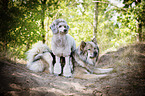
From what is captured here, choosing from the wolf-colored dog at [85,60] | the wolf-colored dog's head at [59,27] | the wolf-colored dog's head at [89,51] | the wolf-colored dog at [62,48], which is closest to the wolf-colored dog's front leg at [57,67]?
the wolf-colored dog at [62,48]

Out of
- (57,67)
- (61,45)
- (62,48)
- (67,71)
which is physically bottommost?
(67,71)

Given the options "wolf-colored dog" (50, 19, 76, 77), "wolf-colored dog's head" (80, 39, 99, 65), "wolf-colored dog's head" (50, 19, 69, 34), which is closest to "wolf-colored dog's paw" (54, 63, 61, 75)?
"wolf-colored dog" (50, 19, 76, 77)

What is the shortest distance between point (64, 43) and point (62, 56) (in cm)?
48

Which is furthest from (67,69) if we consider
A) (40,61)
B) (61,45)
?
(40,61)

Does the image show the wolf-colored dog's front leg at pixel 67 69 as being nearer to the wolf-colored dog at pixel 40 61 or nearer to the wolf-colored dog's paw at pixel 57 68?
the wolf-colored dog's paw at pixel 57 68

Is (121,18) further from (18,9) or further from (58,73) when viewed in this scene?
(18,9)

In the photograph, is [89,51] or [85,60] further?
[85,60]

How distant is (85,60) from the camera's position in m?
3.93

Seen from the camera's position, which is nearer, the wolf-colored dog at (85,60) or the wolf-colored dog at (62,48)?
the wolf-colored dog at (62,48)

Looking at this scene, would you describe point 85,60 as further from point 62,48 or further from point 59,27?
point 59,27

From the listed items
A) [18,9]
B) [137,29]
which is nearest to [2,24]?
[18,9]

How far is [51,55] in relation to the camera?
4020 mm

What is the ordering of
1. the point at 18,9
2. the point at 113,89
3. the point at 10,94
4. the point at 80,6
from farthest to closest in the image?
1. the point at 80,6
2. the point at 18,9
3. the point at 113,89
4. the point at 10,94

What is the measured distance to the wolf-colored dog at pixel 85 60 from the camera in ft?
12.4
